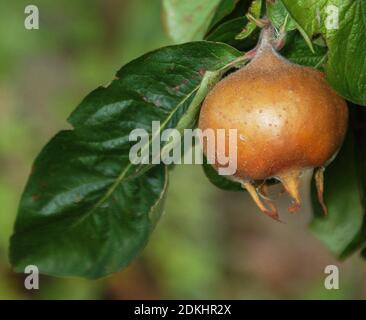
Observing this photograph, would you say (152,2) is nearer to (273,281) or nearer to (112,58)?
(112,58)

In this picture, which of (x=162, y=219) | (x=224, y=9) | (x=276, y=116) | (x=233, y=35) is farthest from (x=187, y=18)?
(x=162, y=219)

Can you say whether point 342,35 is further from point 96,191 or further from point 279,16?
point 96,191

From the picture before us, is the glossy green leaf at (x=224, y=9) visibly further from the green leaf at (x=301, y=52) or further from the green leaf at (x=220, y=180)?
the green leaf at (x=220, y=180)

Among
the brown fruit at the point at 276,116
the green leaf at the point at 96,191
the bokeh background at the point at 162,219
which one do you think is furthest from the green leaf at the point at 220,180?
the bokeh background at the point at 162,219

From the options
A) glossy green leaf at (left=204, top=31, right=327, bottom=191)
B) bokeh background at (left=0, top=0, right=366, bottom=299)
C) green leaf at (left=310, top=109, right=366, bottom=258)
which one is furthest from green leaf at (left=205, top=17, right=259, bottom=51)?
bokeh background at (left=0, top=0, right=366, bottom=299)

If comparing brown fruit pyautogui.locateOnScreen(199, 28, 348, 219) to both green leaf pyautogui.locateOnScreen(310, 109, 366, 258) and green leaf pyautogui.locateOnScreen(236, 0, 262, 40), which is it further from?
green leaf pyautogui.locateOnScreen(310, 109, 366, 258)

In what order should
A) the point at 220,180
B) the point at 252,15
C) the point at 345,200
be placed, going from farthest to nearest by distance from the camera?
the point at 345,200
the point at 220,180
the point at 252,15
